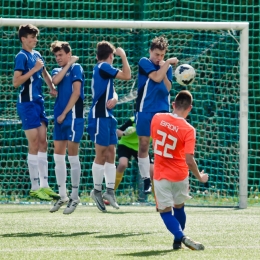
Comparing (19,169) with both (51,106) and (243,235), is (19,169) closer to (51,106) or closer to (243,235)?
(51,106)

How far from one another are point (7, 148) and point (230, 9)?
4670 millimetres

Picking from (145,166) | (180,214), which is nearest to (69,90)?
(145,166)

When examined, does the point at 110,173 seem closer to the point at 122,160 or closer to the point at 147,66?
the point at 147,66

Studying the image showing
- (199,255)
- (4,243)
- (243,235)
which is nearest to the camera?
(199,255)

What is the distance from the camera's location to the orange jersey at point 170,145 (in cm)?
686

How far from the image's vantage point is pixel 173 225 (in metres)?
6.81

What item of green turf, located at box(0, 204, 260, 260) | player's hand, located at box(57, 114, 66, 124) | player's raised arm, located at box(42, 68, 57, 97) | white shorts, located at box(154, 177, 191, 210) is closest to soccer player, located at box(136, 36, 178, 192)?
player's hand, located at box(57, 114, 66, 124)

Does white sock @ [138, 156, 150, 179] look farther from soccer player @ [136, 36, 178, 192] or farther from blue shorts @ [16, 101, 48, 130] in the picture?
blue shorts @ [16, 101, 48, 130]

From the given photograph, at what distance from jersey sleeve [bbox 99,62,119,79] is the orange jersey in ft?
8.28

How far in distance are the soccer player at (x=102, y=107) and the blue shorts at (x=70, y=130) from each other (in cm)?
13

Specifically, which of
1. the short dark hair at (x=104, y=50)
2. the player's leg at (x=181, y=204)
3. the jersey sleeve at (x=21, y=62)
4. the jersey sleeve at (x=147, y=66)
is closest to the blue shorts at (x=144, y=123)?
the jersey sleeve at (x=147, y=66)

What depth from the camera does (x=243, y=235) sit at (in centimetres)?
772

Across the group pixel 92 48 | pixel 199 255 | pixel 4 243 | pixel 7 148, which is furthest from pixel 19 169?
pixel 199 255

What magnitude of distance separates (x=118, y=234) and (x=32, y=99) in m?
2.44
